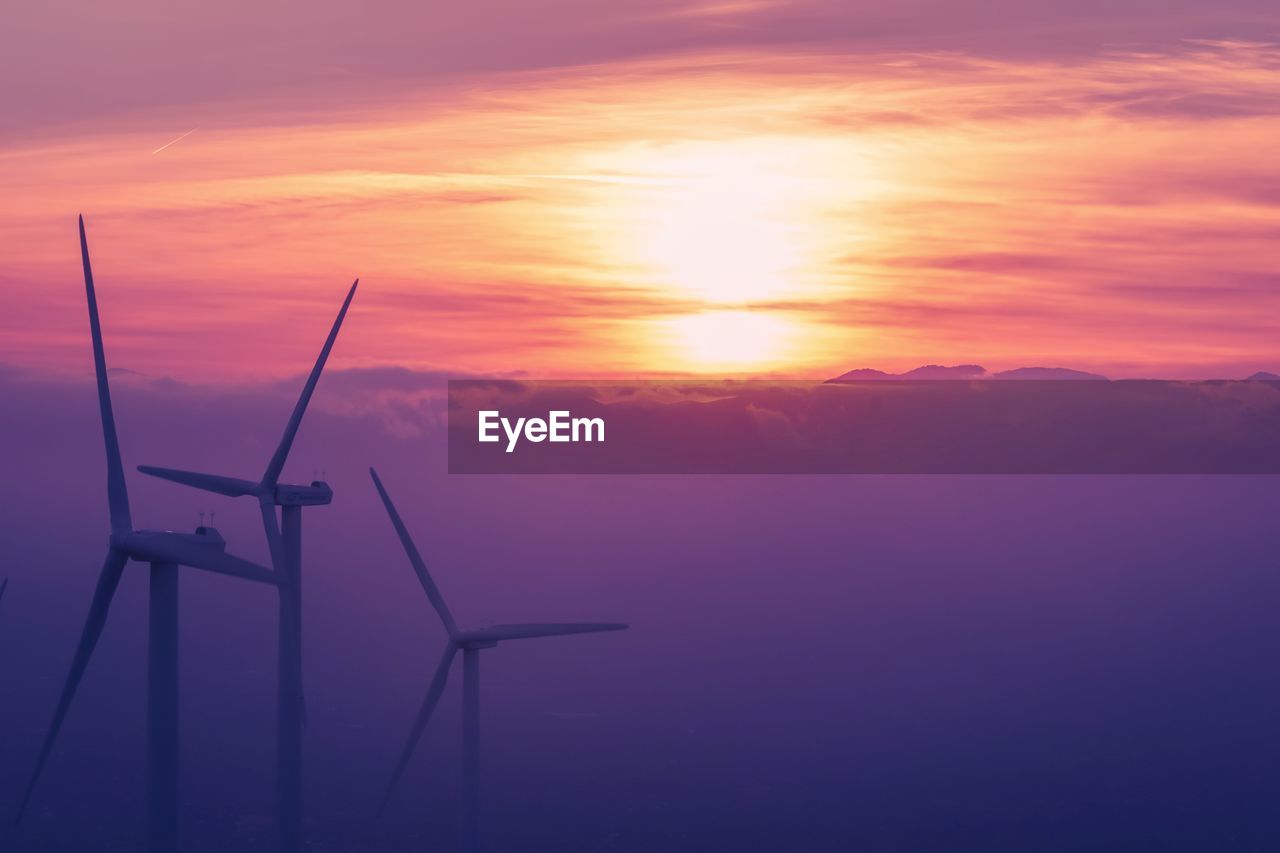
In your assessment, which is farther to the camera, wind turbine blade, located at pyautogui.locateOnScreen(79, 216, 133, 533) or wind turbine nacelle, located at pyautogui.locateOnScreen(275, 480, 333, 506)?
wind turbine nacelle, located at pyautogui.locateOnScreen(275, 480, 333, 506)

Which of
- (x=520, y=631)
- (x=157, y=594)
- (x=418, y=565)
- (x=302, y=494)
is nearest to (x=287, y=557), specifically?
(x=302, y=494)

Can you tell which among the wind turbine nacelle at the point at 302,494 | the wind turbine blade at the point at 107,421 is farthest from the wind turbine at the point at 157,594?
the wind turbine nacelle at the point at 302,494

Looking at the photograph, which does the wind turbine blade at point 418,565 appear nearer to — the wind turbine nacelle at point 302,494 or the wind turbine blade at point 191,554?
the wind turbine nacelle at point 302,494

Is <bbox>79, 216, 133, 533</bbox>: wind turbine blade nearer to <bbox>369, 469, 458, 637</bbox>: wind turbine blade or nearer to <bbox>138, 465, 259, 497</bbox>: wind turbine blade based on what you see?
<bbox>138, 465, 259, 497</bbox>: wind turbine blade

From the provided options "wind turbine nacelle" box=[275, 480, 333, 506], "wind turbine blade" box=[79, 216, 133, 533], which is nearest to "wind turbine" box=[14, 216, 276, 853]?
"wind turbine blade" box=[79, 216, 133, 533]

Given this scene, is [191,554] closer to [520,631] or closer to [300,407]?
[300,407]

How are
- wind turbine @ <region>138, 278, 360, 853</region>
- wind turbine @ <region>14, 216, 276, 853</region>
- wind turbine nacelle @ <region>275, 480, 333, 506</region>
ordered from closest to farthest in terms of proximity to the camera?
wind turbine @ <region>14, 216, 276, 853</region> → wind turbine @ <region>138, 278, 360, 853</region> → wind turbine nacelle @ <region>275, 480, 333, 506</region>
